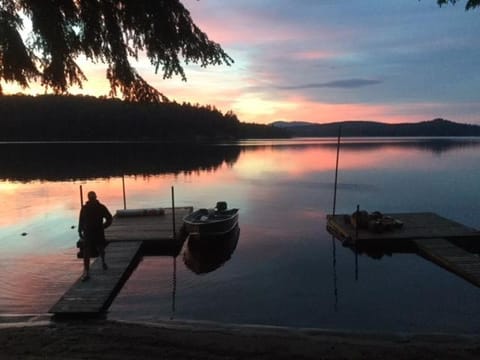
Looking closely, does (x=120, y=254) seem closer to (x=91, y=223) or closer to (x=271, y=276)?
(x=91, y=223)

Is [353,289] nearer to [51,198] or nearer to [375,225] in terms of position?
[375,225]

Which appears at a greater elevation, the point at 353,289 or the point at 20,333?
the point at 20,333

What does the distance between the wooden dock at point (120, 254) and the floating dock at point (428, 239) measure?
8467mm

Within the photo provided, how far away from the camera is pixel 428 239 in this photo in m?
20.1

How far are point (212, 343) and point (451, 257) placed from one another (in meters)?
12.4

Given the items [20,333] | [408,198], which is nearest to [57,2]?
[20,333]

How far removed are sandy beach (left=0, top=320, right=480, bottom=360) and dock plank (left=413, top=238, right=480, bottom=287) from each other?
20.7 ft

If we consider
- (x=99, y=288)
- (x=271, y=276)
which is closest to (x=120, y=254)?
(x=99, y=288)

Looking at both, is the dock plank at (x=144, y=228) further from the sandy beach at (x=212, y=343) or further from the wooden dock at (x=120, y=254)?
the sandy beach at (x=212, y=343)

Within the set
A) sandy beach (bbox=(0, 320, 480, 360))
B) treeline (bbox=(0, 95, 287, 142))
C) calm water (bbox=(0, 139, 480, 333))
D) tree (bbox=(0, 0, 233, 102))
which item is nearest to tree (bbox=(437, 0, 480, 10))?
tree (bbox=(0, 0, 233, 102))

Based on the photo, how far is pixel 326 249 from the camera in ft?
70.6

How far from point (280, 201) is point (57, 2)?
34.0 meters

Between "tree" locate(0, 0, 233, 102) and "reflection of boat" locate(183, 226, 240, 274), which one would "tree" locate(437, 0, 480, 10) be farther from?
"reflection of boat" locate(183, 226, 240, 274)

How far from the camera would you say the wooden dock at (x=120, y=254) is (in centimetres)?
1168
